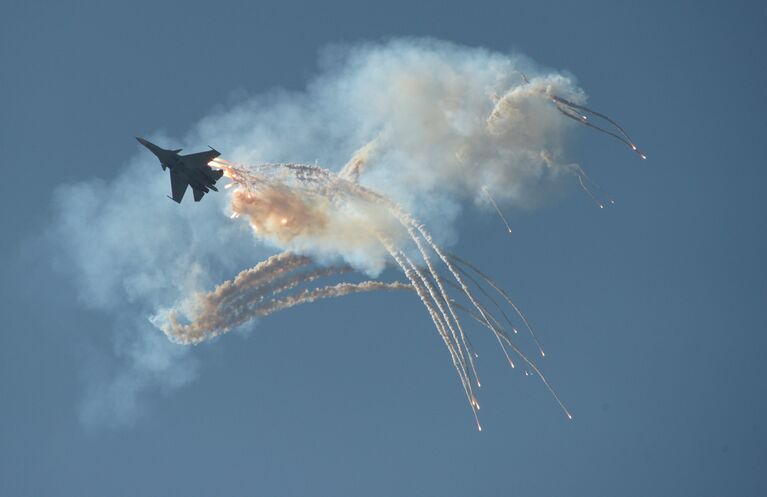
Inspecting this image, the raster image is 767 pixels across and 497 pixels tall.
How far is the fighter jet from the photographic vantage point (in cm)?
7569

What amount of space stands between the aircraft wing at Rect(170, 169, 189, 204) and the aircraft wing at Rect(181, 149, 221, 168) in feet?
4.07

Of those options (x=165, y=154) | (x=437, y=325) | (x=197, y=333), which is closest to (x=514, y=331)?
(x=437, y=325)

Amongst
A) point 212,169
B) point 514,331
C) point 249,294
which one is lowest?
point 514,331

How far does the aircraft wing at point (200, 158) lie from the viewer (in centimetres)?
7581

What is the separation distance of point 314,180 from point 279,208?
303cm

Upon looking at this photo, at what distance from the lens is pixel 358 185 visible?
76375 mm

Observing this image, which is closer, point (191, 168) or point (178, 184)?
point (191, 168)

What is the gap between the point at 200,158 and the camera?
251ft

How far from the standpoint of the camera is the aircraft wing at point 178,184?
77625mm

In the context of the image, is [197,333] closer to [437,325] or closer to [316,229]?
[316,229]

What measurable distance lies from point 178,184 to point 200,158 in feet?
10.7

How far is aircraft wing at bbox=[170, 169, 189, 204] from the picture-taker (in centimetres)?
7762

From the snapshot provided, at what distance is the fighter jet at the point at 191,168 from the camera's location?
7569 cm

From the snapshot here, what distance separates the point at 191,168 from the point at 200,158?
0.87m
